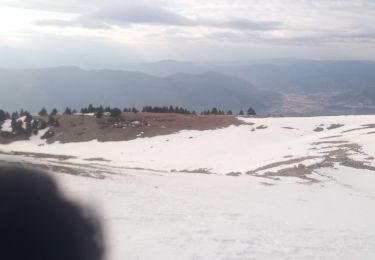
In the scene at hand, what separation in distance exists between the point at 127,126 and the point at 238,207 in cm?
4966

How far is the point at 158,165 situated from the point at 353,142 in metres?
18.4

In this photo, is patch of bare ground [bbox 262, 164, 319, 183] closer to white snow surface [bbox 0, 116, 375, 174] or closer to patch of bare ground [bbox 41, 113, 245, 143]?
white snow surface [bbox 0, 116, 375, 174]

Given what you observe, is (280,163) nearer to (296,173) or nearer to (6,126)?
(296,173)

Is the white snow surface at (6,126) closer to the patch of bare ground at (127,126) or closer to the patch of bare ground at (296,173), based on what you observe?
the patch of bare ground at (127,126)

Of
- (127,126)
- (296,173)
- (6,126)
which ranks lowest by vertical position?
(296,173)

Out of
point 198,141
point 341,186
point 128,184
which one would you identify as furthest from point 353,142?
point 128,184

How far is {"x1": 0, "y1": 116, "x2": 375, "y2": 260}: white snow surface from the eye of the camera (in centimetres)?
1423

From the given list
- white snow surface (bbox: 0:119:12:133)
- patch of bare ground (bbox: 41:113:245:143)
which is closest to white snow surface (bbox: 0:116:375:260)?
patch of bare ground (bbox: 41:113:245:143)

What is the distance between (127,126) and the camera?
69.8 m

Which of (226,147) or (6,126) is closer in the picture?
(226,147)

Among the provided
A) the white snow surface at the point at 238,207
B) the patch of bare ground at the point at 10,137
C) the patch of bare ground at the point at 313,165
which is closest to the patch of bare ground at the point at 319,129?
the white snow surface at the point at 238,207

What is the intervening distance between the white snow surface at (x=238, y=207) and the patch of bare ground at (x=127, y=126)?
19.1 meters

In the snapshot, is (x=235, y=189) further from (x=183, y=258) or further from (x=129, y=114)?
(x=129, y=114)

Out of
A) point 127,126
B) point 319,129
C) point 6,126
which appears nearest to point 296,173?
point 319,129
